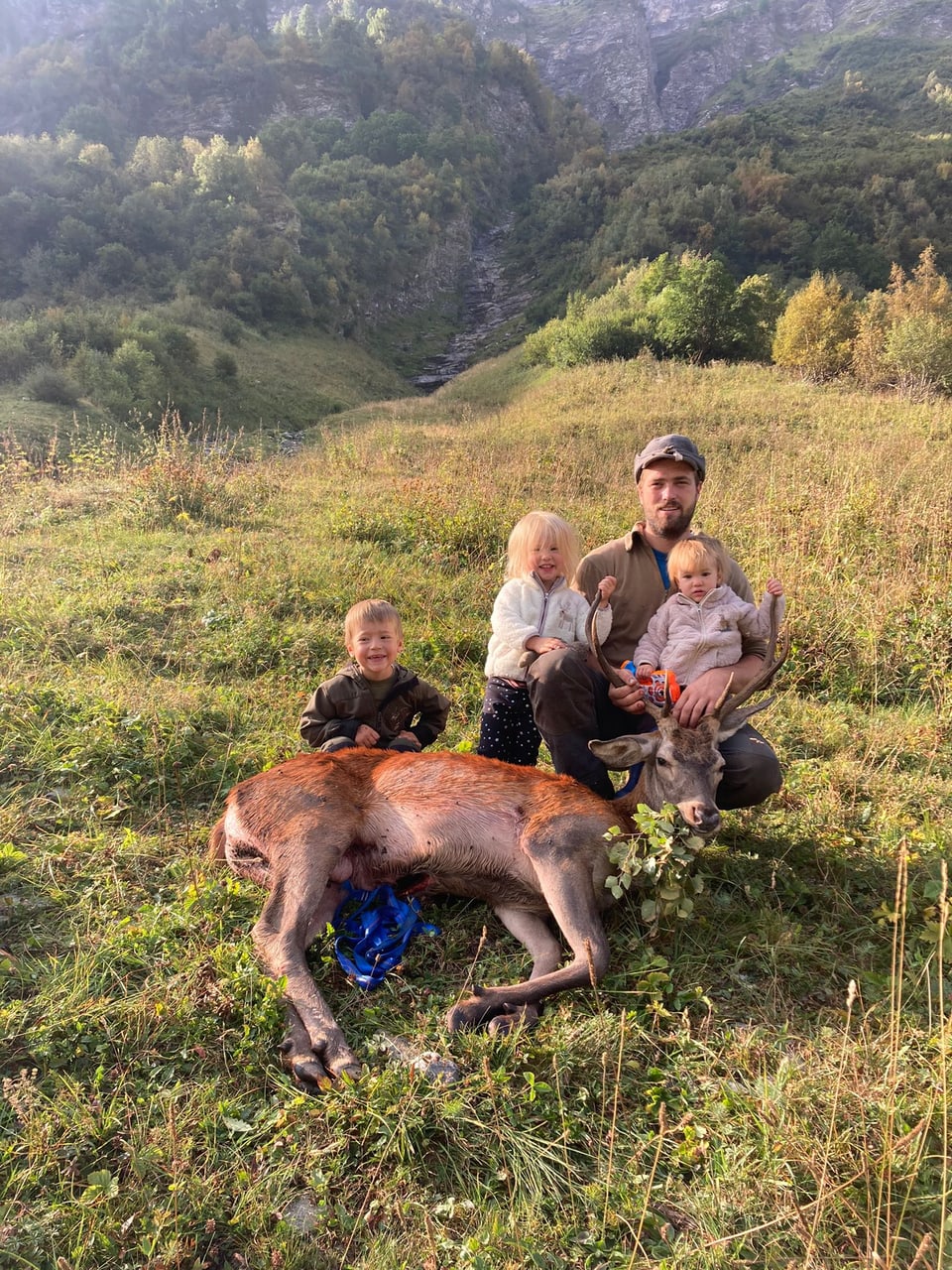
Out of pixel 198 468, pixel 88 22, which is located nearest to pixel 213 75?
pixel 88 22

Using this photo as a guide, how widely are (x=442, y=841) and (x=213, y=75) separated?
80512 mm

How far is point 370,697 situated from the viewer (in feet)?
14.0

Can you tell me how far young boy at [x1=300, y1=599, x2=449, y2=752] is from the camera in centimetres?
417

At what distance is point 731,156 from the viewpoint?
49062mm

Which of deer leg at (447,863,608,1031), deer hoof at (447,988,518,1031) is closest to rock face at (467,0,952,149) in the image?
deer leg at (447,863,608,1031)

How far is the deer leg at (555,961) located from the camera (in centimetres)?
277

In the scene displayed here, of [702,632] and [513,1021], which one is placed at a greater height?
[702,632]

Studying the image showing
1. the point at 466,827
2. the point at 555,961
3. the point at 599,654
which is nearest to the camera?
the point at 555,961

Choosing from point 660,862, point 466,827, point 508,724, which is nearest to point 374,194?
point 508,724

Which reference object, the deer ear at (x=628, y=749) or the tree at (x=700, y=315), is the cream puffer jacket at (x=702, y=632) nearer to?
the deer ear at (x=628, y=749)

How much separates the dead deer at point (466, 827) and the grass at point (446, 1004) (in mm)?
190

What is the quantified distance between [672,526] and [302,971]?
2.96 metres

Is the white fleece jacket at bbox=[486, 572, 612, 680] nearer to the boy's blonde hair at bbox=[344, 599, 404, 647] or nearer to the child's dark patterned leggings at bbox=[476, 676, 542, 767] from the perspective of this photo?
the child's dark patterned leggings at bbox=[476, 676, 542, 767]

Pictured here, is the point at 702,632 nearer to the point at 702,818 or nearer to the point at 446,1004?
the point at 702,818
